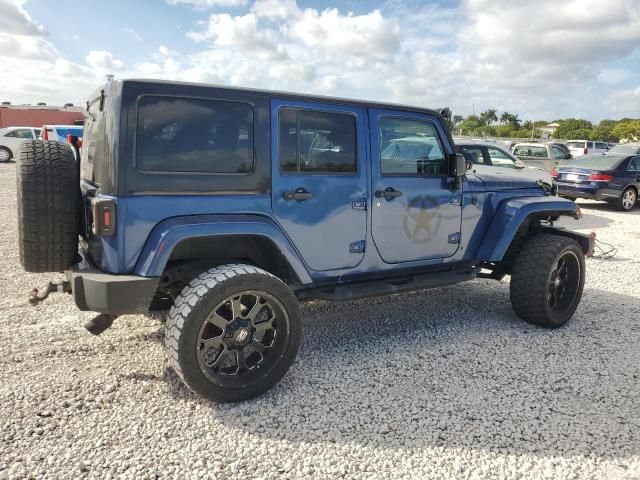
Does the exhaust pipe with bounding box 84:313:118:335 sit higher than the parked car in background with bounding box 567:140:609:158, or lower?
lower

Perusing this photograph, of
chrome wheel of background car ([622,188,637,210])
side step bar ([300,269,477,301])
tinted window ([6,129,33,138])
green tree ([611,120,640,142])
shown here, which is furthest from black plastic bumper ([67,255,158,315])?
green tree ([611,120,640,142])

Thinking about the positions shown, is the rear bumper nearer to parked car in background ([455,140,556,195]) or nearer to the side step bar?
parked car in background ([455,140,556,195])

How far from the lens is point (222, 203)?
3.16m

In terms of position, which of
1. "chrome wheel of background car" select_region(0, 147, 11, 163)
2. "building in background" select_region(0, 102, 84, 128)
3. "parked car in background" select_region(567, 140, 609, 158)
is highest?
"building in background" select_region(0, 102, 84, 128)

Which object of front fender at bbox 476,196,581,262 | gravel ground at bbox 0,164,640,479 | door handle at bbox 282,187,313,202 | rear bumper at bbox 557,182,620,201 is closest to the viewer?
gravel ground at bbox 0,164,640,479

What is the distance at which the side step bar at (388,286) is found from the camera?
12.1 ft

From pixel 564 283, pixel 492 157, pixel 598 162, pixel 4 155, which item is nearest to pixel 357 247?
pixel 564 283

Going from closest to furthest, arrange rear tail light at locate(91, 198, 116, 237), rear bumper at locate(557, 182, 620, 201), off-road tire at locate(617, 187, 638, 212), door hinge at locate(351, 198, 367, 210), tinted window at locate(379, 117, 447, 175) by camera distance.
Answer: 1. rear tail light at locate(91, 198, 116, 237)
2. door hinge at locate(351, 198, 367, 210)
3. tinted window at locate(379, 117, 447, 175)
4. rear bumper at locate(557, 182, 620, 201)
5. off-road tire at locate(617, 187, 638, 212)

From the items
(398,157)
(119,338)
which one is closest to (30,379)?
(119,338)

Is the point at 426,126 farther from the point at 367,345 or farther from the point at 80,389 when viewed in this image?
the point at 80,389

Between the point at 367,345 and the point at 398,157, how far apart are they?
1.52m

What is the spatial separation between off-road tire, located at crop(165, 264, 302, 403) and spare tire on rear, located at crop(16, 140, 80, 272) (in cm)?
81

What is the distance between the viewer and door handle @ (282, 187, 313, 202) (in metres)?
3.38

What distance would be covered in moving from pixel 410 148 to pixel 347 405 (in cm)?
208
